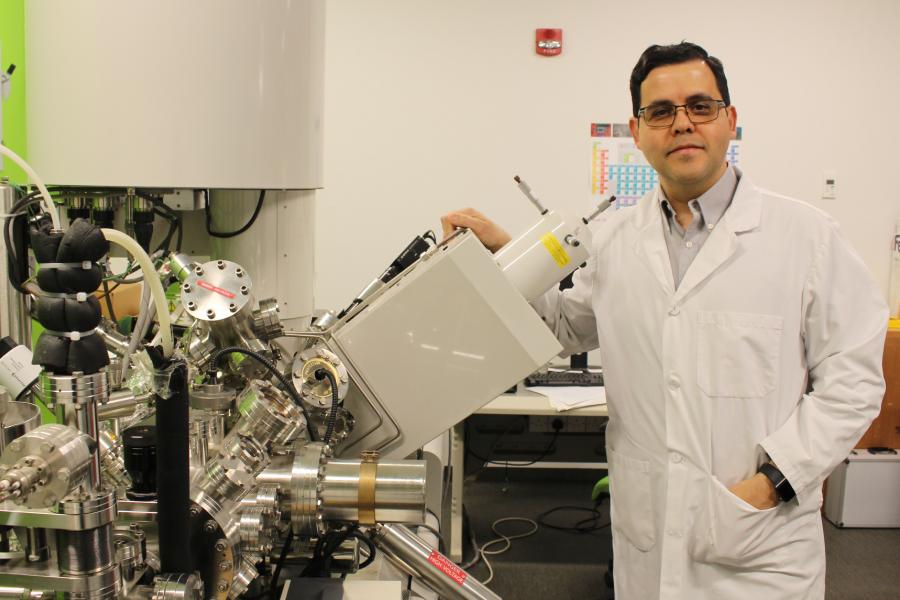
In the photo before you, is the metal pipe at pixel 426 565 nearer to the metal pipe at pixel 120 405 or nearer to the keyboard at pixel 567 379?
the metal pipe at pixel 120 405

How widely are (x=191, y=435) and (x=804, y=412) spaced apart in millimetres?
1039

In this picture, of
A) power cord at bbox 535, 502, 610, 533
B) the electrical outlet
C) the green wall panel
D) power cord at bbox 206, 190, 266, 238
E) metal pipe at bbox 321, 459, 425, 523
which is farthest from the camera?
the electrical outlet

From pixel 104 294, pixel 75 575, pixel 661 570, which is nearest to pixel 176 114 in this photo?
pixel 104 294

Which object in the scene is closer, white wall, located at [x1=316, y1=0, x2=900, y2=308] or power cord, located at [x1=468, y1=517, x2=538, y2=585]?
power cord, located at [x1=468, y1=517, x2=538, y2=585]

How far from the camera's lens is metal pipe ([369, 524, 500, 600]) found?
3.82 ft

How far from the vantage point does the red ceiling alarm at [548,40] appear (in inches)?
140

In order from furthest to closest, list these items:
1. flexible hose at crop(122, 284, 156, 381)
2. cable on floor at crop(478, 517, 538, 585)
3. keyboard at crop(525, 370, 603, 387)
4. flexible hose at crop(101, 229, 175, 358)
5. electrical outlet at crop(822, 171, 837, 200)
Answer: electrical outlet at crop(822, 171, 837, 200), keyboard at crop(525, 370, 603, 387), cable on floor at crop(478, 517, 538, 585), flexible hose at crop(122, 284, 156, 381), flexible hose at crop(101, 229, 175, 358)

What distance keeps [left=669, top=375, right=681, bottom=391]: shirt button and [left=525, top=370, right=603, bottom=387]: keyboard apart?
5.35 feet

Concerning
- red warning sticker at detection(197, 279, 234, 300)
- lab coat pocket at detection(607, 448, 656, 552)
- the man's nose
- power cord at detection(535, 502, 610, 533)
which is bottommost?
power cord at detection(535, 502, 610, 533)

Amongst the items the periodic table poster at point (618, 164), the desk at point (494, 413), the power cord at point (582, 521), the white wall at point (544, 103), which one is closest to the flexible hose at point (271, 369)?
the desk at point (494, 413)

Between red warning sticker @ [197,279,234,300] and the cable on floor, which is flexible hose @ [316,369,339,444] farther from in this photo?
the cable on floor

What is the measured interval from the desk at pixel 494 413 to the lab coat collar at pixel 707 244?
135cm

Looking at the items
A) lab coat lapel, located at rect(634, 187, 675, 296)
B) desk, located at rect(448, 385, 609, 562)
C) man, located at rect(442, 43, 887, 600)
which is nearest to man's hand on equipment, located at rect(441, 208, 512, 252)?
man, located at rect(442, 43, 887, 600)

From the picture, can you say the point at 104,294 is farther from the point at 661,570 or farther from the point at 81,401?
the point at 661,570
